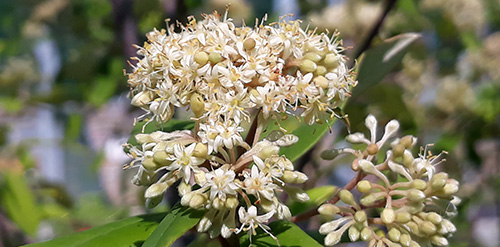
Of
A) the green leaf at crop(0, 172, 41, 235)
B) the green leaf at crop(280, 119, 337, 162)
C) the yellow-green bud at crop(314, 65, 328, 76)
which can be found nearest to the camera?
the yellow-green bud at crop(314, 65, 328, 76)

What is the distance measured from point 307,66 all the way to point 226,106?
0.43 ft

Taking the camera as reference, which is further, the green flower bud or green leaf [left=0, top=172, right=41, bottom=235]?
green leaf [left=0, top=172, right=41, bottom=235]

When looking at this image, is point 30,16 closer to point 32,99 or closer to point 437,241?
point 32,99

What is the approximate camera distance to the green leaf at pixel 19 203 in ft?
5.58

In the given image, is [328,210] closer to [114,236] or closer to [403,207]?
[403,207]

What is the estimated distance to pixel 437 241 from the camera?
626 mm

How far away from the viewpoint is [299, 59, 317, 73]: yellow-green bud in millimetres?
627

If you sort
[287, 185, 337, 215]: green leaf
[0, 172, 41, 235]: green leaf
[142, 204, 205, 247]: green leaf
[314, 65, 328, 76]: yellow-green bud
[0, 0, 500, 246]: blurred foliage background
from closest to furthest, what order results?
[142, 204, 205, 247]: green leaf
[314, 65, 328, 76]: yellow-green bud
[287, 185, 337, 215]: green leaf
[0, 0, 500, 246]: blurred foliage background
[0, 172, 41, 235]: green leaf

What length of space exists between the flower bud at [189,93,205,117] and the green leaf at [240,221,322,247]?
20 centimetres

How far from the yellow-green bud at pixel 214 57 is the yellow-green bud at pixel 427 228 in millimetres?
342

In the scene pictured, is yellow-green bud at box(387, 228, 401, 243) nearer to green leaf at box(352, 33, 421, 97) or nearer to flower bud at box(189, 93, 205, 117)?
flower bud at box(189, 93, 205, 117)

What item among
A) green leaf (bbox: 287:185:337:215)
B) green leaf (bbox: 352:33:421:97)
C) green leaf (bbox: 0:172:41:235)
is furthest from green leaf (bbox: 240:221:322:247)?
green leaf (bbox: 0:172:41:235)

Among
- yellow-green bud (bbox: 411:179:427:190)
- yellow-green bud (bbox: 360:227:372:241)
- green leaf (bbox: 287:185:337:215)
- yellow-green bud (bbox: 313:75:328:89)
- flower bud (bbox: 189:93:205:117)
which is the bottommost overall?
green leaf (bbox: 287:185:337:215)

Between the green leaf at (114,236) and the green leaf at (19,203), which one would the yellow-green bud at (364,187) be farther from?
the green leaf at (19,203)
